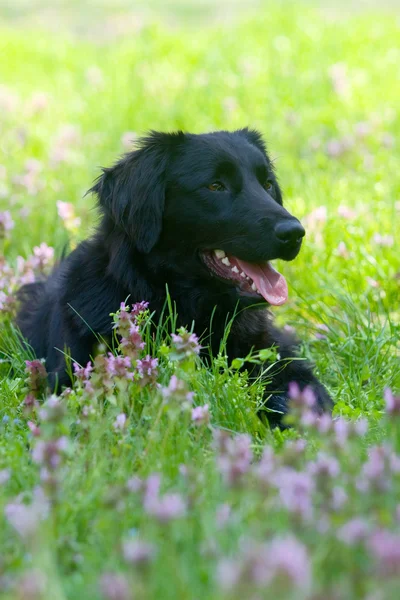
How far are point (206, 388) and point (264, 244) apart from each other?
84cm

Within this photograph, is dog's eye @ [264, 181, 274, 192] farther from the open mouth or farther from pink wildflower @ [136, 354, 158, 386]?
pink wildflower @ [136, 354, 158, 386]

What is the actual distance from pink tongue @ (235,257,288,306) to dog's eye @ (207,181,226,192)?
0.31 metres

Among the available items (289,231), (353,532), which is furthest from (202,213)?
(353,532)

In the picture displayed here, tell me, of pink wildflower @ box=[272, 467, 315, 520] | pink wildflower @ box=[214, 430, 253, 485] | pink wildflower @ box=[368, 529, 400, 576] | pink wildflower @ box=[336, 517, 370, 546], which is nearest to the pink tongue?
pink wildflower @ box=[214, 430, 253, 485]

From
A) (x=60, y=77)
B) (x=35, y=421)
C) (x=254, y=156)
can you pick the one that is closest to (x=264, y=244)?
(x=254, y=156)

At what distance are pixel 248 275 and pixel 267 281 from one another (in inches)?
3.8

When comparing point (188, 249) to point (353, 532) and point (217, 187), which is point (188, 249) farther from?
point (353, 532)

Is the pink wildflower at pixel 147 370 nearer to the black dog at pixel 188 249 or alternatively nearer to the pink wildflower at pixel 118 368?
the pink wildflower at pixel 118 368

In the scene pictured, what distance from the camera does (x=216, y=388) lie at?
2.88 m

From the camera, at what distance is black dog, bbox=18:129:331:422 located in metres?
3.53

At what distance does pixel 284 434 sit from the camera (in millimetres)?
2713

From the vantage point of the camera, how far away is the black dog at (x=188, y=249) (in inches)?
139

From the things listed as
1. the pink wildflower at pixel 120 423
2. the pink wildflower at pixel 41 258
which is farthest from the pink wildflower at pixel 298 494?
the pink wildflower at pixel 41 258

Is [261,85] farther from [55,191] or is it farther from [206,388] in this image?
[206,388]
